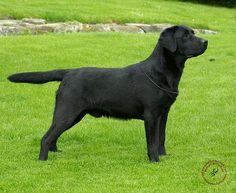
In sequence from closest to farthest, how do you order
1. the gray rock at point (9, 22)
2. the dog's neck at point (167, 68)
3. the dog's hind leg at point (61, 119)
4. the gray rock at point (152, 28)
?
1. the dog's neck at point (167, 68)
2. the dog's hind leg at point (61, 119)
3. the gray rock at point (9, 22)
4. the gray rock at point (152, 28)

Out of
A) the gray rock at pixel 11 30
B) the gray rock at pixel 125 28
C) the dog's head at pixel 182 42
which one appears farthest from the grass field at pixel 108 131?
the gray rock at pixel 125 28

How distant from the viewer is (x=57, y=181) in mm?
7453

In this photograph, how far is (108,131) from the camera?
10.7 m

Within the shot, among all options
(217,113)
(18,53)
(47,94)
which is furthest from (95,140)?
(18,53)

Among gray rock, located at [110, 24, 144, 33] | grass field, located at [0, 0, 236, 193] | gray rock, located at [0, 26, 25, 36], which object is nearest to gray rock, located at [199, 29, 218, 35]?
gray rock, located at [110, 24, 144, 33]

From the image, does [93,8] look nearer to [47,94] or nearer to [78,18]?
[78,18]

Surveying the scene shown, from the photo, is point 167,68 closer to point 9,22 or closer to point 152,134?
point 152,134

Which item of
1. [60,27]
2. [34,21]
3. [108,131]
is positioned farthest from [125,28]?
[108,131]

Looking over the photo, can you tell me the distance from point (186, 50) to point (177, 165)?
63.7 inches

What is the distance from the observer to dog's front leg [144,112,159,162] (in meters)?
8.42

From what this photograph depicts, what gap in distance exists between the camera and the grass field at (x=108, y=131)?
24.5 ft

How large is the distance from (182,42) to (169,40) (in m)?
0.19

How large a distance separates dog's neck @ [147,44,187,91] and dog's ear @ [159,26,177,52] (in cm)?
10

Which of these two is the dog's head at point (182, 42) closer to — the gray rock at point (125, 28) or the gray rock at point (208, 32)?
the gray rock at point (125, 28)
